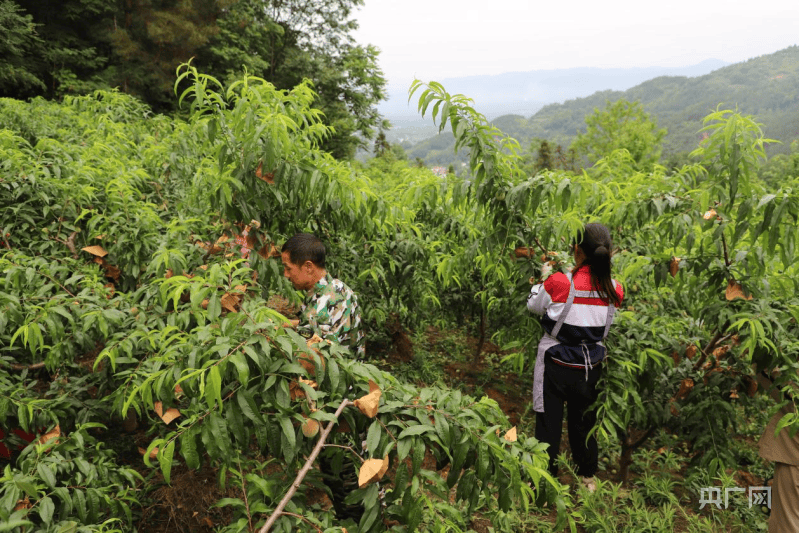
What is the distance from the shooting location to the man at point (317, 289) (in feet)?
7.29

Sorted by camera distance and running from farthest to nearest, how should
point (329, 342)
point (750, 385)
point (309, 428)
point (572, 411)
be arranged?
point (572, 411)
point (750, 385)
point (329, 342)
point (309, 428)

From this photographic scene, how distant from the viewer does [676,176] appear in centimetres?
276

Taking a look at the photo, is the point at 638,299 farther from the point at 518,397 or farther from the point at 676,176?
the point at 518,397

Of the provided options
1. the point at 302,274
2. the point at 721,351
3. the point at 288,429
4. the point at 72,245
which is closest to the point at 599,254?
the point at 721,351

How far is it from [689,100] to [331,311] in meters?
139

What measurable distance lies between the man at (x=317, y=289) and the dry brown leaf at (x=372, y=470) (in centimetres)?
108

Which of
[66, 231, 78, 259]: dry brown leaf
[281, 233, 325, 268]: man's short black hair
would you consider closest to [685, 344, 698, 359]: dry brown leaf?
[281, 233, 325, 268]: man's short black hair

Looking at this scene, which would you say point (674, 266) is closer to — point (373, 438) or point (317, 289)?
point (317, 289)

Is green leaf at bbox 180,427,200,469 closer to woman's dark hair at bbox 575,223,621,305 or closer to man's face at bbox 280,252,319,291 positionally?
man's face at bbox 280,252,319,291

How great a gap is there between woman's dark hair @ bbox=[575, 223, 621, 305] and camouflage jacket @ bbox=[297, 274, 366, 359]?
129cm

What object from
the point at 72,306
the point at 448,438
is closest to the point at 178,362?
the point at 448,438

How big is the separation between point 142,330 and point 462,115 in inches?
71.4

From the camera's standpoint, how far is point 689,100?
114 meters

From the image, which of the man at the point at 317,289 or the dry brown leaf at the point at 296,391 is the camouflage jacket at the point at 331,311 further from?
the dry brown leaf at the point at 296,391
